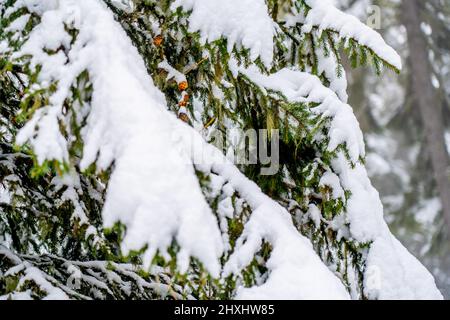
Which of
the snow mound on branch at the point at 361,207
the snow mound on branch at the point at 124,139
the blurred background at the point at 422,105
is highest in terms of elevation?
the snow mound on branch at the point at 124,139

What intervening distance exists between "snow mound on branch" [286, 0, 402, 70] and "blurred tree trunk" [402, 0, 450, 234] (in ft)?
33.7

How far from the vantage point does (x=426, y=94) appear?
42.2 feet

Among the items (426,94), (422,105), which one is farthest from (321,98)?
(426,94)

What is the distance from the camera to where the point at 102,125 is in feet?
6.49

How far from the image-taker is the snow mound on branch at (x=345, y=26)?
9.07 feet

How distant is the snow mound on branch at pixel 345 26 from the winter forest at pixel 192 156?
0.01 m

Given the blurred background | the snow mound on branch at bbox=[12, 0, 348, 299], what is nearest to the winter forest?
the snow mound on branch at bbox=[12, 0, 348, 299]

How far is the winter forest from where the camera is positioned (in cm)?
189

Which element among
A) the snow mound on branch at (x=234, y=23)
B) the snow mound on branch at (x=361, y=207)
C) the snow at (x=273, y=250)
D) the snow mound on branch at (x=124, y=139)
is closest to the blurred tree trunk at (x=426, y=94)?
the snow mound on branch at (x=361, y=207)

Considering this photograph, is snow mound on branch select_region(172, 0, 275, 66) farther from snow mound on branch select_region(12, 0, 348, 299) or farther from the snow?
the snow

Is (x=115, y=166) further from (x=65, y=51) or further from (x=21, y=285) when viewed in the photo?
(x=21, y=285)

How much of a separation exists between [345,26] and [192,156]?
1278 mm

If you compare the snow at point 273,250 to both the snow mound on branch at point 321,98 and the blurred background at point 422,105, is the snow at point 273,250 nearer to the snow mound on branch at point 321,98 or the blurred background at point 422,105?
the snow mound on branch at point 321,98

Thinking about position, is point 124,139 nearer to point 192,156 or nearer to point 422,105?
point 192,156
